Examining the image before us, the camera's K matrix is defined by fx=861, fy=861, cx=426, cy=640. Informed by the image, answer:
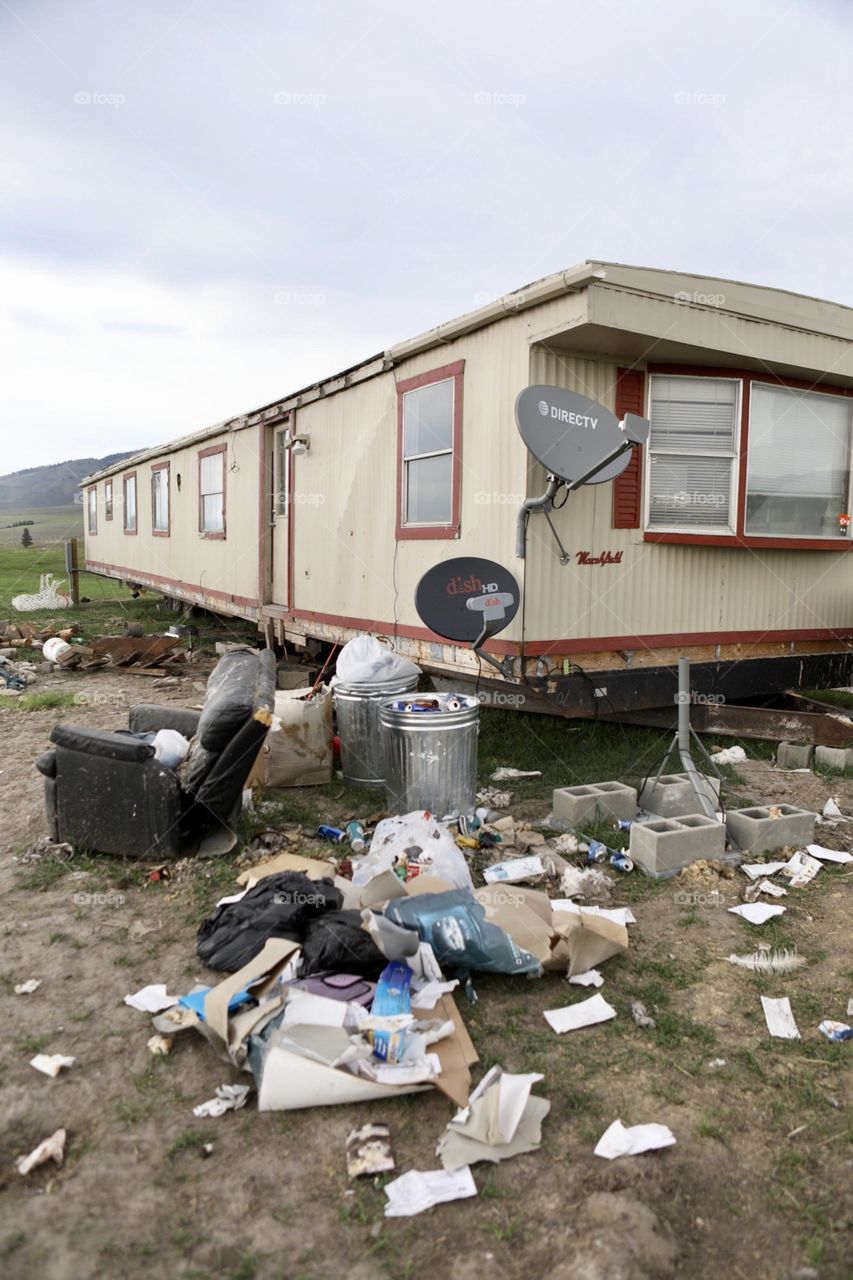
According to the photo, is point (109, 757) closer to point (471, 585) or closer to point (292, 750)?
point (292, 750)

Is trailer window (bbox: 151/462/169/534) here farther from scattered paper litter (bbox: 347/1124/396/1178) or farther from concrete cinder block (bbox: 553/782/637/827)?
scattered paper litter (bbox: 347/1124/396/1178)

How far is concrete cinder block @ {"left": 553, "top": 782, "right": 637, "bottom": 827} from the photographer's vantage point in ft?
16.7

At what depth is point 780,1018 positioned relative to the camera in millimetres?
3109

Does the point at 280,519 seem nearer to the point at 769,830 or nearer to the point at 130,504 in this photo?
the point at 769,830

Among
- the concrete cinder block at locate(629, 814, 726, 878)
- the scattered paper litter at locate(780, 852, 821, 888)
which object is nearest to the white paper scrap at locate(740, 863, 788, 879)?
the scattered paper litter at locate(780, 852, 821, 888)

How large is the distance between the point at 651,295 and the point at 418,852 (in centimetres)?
389

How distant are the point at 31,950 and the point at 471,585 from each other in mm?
3266

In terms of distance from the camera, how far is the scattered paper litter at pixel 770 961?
137 inches

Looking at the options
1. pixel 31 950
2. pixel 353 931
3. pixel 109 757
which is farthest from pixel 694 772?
pixel 31 950

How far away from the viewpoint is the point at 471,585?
18.5ft

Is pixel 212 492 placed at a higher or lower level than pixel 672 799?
higher

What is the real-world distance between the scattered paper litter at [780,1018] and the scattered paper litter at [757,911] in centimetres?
68

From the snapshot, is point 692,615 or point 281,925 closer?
point 281,925

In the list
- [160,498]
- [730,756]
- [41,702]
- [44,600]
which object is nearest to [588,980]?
[730,756]
